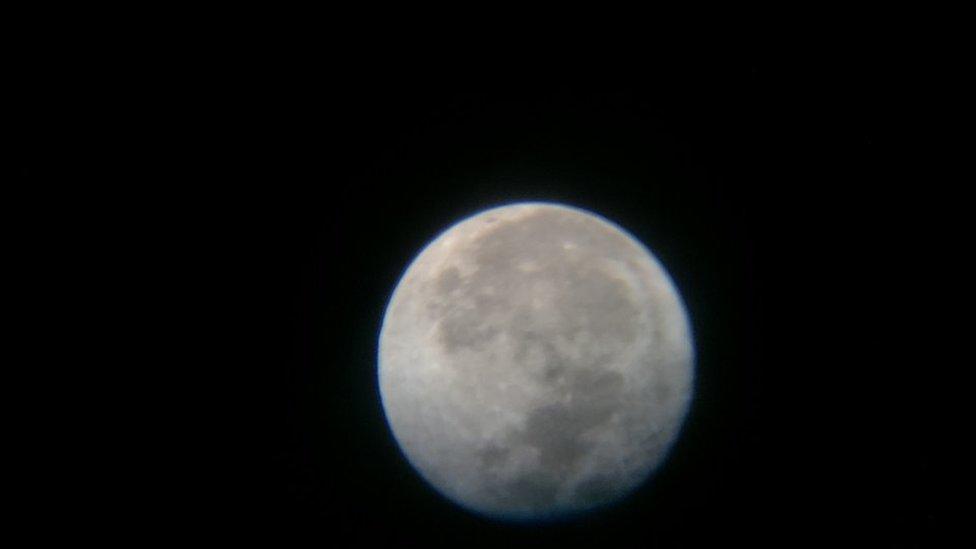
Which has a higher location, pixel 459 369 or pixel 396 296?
pixel 396 296

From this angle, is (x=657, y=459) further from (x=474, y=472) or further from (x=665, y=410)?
Result: (x=474, y=472)

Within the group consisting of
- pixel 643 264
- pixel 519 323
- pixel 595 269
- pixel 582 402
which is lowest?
pixel 582 402

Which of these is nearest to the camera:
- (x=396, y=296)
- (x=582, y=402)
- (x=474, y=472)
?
(x=582, y=402)

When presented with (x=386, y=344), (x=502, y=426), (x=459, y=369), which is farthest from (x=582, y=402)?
(x=386, y=344)

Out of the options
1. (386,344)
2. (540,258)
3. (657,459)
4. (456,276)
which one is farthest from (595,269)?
(386,344)

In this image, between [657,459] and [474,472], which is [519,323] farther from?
[657,459]

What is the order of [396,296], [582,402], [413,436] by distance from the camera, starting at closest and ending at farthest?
[582,402] → [413,436] → [396,296]

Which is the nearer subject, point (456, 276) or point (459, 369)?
point (459, 369)
